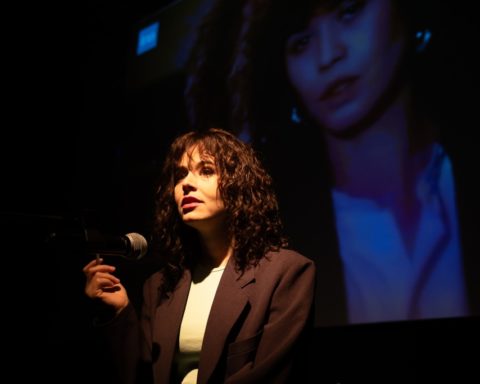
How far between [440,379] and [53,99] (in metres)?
2.92

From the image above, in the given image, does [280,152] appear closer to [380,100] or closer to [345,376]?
[380,100]

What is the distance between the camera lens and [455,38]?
2.16 m

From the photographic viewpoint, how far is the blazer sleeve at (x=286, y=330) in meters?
1.44

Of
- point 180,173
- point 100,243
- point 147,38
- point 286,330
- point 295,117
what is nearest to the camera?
point 100,243

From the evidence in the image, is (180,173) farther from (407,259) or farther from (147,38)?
(147,38)

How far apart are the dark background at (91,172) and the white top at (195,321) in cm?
33

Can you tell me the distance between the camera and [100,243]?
1390 millimetres

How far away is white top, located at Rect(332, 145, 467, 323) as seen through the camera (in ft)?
6.48

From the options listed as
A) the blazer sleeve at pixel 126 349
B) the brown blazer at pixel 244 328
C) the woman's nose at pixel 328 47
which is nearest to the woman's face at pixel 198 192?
the brown blazer at pixel 244 328

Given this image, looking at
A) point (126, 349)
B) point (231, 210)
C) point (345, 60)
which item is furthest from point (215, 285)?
point (345, 60)

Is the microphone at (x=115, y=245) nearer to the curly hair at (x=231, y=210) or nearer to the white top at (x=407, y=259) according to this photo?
the curly hair at (x=231, y=210)

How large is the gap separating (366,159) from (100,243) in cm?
144

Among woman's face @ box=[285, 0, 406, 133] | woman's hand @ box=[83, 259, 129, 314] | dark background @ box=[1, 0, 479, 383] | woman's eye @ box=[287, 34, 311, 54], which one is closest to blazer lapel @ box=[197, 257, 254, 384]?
woman's hand @ box=[83, 259, 129, 314]

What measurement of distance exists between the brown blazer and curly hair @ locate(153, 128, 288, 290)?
0.09 meters
